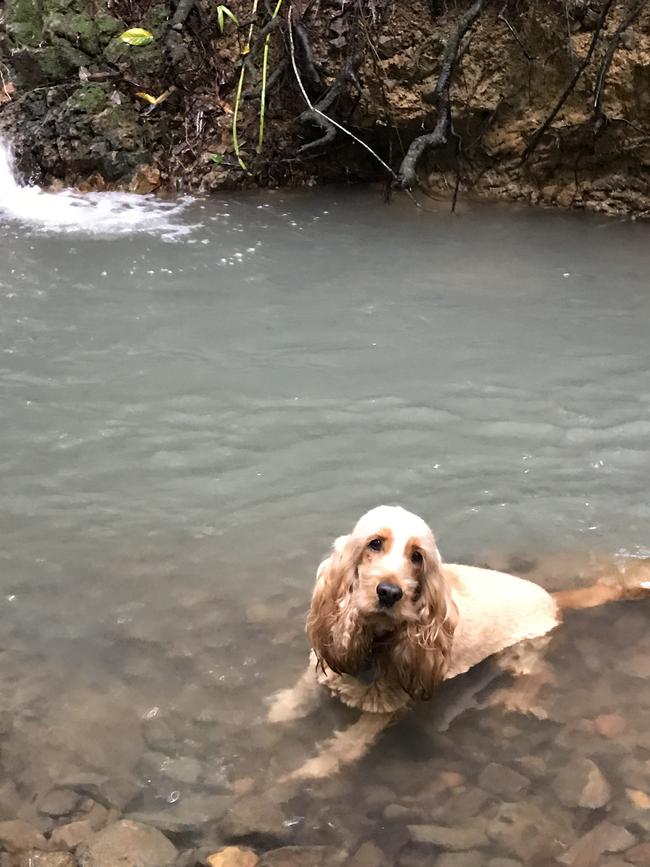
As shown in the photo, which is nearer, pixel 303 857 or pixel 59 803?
pixel 303 857

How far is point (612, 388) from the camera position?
5555mm

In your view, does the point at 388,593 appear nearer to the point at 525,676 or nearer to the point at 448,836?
the point at 448,836

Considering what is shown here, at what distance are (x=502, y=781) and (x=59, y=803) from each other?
1533 millimetres

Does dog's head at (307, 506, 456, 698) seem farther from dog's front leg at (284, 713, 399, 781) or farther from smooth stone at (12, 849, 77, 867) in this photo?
smooth stone at (12, 849, 77, 867)

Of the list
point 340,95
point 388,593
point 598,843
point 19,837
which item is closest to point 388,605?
point 388,593

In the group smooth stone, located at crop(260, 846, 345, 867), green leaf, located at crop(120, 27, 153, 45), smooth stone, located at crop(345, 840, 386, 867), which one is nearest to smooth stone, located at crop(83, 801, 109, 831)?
smooth stone, located at crop(260, 846, 345, 867)

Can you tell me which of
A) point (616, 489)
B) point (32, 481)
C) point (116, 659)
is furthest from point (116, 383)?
point (616, 489)

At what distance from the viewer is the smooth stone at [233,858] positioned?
103 inches

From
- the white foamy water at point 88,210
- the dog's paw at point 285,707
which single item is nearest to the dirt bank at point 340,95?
the white foamy water at point 88,210

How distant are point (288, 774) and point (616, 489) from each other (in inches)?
102

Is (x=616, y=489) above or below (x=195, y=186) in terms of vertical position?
below

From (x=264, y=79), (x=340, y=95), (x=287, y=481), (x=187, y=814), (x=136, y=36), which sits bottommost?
(x=187, y=814)

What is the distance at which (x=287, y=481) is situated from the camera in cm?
463

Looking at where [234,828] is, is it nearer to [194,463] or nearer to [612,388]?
[194,463]
